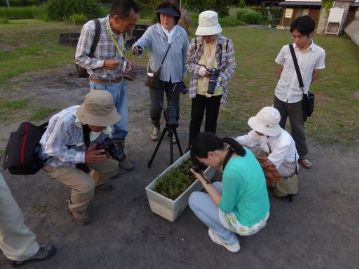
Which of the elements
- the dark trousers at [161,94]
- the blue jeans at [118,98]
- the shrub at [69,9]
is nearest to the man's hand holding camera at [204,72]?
the dark trousers at [161,94]

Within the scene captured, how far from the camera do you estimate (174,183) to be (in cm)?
304

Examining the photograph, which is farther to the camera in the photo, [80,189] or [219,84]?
[219,84]

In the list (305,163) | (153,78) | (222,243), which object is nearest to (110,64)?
(153,78)

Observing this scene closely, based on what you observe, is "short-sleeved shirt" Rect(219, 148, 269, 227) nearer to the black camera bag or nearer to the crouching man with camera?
the crouching man with camera

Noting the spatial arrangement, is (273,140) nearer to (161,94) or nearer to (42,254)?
(161,94)

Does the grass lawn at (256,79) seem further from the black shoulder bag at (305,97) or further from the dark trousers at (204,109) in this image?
the black shoulder bag at (305,97)

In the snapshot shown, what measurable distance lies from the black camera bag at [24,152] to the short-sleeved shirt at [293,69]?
9.16 feet

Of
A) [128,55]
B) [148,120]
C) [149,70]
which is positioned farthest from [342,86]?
[128,55]

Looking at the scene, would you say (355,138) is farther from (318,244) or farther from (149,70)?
(149,70)

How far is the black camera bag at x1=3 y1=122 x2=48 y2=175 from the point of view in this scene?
2.43 metres

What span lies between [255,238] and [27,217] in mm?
2240

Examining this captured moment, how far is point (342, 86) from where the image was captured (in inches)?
295

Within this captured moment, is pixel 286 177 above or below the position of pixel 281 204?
above

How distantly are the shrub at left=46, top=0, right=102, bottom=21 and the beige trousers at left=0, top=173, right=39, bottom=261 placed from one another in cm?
1995
